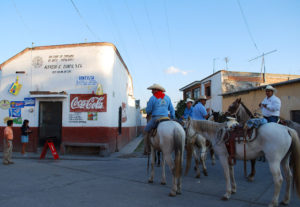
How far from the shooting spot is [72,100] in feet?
36.2

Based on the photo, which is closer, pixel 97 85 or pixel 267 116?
pixel 267 116

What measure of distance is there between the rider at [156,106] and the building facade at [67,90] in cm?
563

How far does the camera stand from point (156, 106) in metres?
5.45

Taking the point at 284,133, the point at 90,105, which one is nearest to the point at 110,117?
the point at 90,105

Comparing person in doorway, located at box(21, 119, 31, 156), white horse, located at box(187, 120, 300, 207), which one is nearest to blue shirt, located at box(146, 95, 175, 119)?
white horse, located at box(187, 120, 300, 207)

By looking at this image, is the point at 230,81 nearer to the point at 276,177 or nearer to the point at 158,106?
the point at 158,106

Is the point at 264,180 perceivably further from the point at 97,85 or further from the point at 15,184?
the point at 97,85

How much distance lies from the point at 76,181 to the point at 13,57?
935cm

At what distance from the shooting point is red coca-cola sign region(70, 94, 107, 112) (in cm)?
1080

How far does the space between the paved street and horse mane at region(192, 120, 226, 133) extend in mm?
1375

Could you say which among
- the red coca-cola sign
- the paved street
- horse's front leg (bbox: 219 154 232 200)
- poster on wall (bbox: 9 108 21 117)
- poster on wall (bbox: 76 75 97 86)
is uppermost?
poster on wall (bbox: 76 75 97 86)

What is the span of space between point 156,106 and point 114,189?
218cm

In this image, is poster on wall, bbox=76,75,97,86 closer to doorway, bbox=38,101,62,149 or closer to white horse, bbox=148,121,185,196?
doorway, bbox=38,101,62,149

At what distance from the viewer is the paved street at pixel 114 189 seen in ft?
13.9
